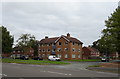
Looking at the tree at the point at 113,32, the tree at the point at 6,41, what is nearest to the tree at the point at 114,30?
the tree at the point at 113,32

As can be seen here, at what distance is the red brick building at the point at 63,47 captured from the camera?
2625 inches

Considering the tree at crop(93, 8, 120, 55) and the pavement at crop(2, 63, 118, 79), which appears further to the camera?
the tree at crop(93, 8, 120, 55)

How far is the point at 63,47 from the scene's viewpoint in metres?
68.1

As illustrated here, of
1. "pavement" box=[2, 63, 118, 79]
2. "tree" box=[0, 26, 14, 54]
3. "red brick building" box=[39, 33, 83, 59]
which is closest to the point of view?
"pavement" box=[2, 63, 118, 79]

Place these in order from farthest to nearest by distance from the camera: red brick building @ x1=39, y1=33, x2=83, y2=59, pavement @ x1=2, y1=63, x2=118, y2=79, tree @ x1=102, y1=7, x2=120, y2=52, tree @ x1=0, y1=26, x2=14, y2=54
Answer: red brick building @ x1=39, y1=33, x2=83, y2=59 < tree @ x1=0, y1=26, x2=14, y2=54 < tree @ x1=102, y1=7, x2=120, y2=52 < pavement @ x1=2, y1=63, x2=118, y2=79

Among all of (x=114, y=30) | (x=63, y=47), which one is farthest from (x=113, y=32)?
(x=63, y=47)

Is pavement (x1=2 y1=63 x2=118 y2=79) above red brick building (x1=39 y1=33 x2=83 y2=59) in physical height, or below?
below

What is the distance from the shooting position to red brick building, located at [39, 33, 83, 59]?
6669cm

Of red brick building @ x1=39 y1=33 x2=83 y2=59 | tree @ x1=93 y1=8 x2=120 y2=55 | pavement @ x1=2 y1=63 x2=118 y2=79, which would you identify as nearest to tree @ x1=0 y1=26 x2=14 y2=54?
red brick building @ x1=39 y1=33 x2=83 y2=59

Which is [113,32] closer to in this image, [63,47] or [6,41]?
[6,41]

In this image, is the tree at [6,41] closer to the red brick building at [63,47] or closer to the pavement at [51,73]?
the red brick building at [63,47]

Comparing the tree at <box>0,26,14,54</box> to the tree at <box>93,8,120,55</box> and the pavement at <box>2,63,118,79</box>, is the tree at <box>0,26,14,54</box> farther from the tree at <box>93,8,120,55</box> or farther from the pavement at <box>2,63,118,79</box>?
the pavement at <box>2,63,118,79</box>

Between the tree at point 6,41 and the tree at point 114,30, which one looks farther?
the tree at point 6,41

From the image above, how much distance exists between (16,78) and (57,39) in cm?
5740
